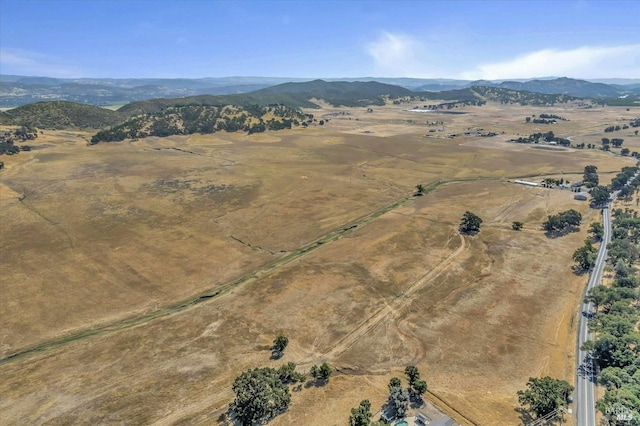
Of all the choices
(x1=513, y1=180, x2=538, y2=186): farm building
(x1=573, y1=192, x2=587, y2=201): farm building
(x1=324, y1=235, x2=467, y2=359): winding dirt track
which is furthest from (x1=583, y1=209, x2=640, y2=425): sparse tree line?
(x1=513, y1=180, x2=538, y2=186): farm building

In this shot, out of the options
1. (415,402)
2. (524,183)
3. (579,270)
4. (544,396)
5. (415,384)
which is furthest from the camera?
(524,183)

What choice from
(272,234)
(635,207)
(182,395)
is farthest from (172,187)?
(635,207)

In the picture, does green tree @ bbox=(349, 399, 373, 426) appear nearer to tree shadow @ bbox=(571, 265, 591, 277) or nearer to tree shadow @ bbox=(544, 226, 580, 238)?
tree shadow @ bbox=(571, 265, 591, 277)

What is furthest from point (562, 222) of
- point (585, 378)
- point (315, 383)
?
point (315, 383)

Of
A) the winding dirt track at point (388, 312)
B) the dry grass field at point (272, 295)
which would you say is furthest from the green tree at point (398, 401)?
the winding dirt track at point (388, 312)

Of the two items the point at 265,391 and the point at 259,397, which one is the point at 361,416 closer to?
the point at 265,391

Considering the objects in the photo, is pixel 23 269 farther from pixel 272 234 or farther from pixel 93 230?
pixel 272 234

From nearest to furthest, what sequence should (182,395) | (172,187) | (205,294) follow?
(182,395)
(205,294)
(172,187)
